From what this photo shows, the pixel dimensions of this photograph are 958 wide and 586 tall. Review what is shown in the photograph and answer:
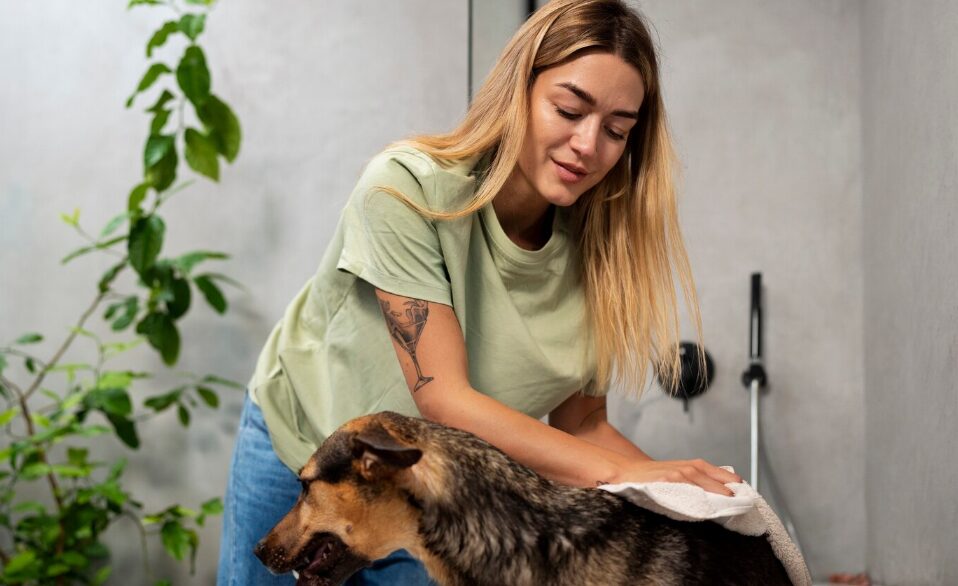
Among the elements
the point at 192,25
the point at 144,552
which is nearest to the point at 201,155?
the point at 192,25

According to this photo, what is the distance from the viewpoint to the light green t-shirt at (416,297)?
1.43m

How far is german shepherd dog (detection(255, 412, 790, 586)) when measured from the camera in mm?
1185

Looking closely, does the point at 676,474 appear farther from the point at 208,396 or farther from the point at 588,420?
the point at 208,396

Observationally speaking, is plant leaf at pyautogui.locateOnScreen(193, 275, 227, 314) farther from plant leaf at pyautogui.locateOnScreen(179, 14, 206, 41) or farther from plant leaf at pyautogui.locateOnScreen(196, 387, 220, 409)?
plant leaf at pyautogui.locateOnScreen(179, 14, 206, 41)

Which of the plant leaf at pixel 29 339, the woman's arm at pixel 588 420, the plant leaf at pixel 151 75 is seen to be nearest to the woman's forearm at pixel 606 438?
the woman's arm at pixel 588 420

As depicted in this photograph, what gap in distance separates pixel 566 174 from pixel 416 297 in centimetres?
32

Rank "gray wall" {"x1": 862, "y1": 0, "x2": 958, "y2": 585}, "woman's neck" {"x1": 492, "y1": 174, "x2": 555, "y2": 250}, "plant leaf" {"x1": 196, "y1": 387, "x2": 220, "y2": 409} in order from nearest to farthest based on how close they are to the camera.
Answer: "woman's neck" {"x1": 492, "y1": 174, "x2": 555, "y2": 250} → "gray wall" {"x1": 862, "y1": 0, "x2": 958, "y2": 585} → "plant leaf" {"x1": 196, "y1": 387, "x2": 220, "y2": 409}

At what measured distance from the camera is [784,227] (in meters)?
2.96

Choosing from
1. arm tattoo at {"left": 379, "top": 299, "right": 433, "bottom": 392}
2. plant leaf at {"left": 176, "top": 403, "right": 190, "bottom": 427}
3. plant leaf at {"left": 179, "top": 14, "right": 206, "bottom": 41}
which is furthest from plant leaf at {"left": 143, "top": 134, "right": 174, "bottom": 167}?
arm tattoo at {"left": 379, "top": 299, "right": 433, "bottom": 392}

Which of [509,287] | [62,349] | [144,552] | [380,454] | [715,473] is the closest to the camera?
[380,454]

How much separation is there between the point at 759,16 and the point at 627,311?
170 cm

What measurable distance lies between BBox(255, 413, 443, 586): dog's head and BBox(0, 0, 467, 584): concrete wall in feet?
7.41

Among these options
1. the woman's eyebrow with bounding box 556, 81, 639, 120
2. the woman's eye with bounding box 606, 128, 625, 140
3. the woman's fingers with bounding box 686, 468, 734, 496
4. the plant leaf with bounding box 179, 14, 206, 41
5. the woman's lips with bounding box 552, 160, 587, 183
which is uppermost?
the plant leaf with bounding box 179, 14, 206, 41

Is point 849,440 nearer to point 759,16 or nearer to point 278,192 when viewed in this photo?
point 759,16
